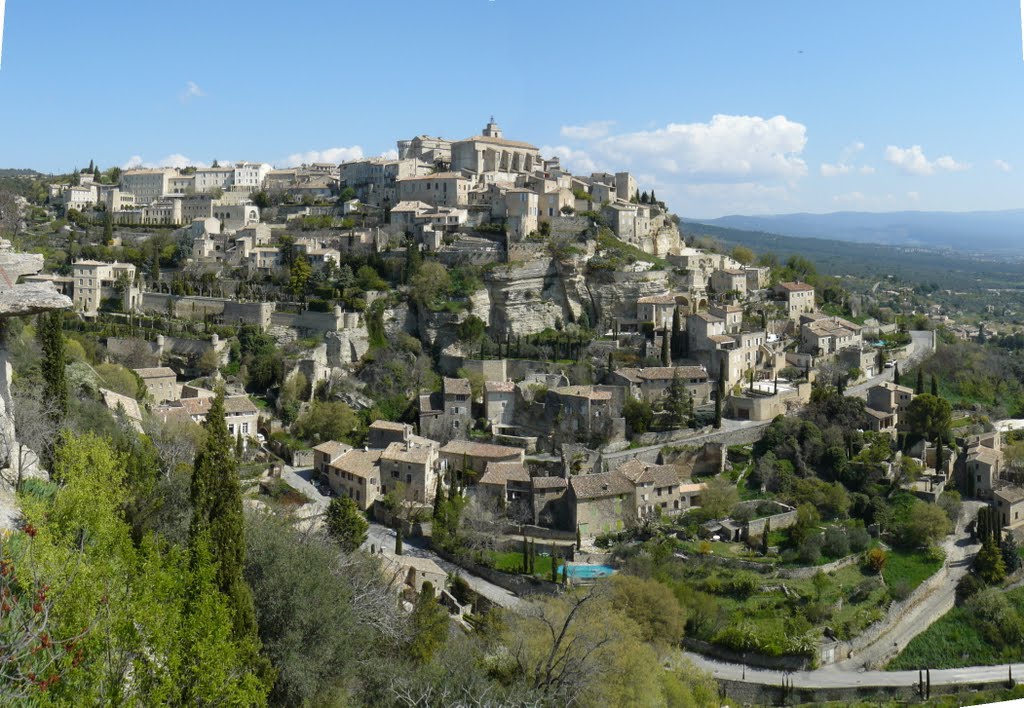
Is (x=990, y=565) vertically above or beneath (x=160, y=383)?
beneath

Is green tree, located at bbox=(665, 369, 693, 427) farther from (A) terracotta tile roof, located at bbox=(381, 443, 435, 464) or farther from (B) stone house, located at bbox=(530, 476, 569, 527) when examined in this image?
(A) terracotta tile roof, located at bbox=(381, 443, 435, 464)

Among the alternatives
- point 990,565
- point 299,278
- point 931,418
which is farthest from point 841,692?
point 299,278

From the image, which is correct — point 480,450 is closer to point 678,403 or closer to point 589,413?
point 589,413

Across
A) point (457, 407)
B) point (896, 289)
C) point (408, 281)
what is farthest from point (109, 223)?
point (896, 289)

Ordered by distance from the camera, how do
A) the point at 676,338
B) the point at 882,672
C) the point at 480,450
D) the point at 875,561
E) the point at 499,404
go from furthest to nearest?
the point at 676,338, the point at 499,404, the point at 480,450, the point at 875,561, the point at 882,672

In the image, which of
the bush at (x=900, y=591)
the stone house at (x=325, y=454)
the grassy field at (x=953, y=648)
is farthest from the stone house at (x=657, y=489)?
the stone house at (x=325, y=454)

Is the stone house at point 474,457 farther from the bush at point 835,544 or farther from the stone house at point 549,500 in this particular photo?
the bush at point 835,544
